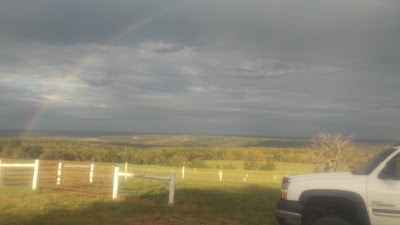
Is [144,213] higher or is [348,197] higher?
A: [348,197]

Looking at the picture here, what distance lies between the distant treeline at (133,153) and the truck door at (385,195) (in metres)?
32.8

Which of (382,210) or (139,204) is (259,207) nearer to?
(139,204)

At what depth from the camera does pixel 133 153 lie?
73625 mm

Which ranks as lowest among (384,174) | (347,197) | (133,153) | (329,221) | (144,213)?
(144,213)

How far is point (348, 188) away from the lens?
260 inches

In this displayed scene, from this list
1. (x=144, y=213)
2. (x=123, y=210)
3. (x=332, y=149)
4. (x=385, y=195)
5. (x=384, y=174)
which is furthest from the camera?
(x=332, y=149)

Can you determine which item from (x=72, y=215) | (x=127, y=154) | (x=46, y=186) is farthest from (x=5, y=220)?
(x=127, y=154)

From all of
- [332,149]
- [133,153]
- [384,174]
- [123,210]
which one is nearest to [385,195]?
[384,174]

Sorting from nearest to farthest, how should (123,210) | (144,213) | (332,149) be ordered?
(144,213) → (123,210) → (332,149)

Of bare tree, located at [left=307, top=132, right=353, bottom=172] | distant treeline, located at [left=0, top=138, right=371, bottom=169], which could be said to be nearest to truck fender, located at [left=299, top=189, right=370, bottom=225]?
bare tree, located at [left=307, top=132, right=353, bottom=172]

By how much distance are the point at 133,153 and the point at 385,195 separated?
69512mm

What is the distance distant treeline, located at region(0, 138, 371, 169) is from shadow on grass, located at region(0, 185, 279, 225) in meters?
28.5

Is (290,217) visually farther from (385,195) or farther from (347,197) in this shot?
(385,195)

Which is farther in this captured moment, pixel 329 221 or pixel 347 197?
pixel 329 221
